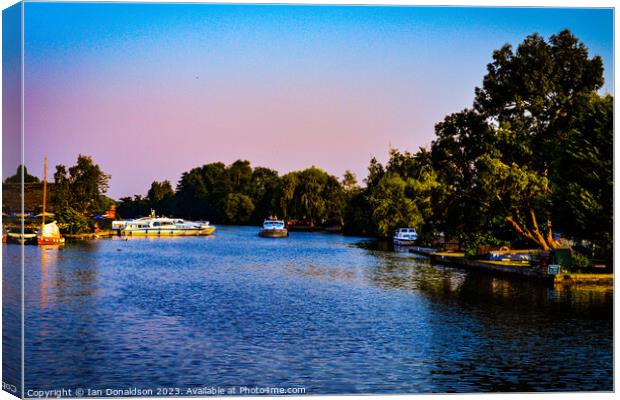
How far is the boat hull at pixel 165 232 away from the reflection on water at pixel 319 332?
197ft

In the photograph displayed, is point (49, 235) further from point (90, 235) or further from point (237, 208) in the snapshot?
point (237, 208)

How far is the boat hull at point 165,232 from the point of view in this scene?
341 feet

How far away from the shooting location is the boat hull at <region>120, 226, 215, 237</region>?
341ft

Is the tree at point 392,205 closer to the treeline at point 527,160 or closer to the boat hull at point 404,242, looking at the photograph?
the boat hull at point 404,242

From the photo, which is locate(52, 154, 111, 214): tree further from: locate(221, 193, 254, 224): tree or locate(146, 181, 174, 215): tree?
locate(221, 193, 254, 224): tree

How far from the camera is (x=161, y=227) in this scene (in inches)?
4220

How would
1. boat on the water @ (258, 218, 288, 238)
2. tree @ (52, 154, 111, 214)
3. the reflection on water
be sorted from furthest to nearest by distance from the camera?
1. boat on the water @ (258, 218, 288, 238)
2. tree @ (52, 154, 111, 214)
3. the reflection on water

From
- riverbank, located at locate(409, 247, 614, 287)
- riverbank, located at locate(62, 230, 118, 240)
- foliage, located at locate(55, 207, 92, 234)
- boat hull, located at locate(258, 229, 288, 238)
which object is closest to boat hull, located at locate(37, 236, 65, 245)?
foliage, located at locate(55, 207, 92, 234)

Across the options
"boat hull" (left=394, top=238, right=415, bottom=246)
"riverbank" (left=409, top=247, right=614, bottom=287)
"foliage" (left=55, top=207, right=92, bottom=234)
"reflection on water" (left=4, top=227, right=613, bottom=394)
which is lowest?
"reflection on water" (left=4, top=227, right=613, bottom=394)

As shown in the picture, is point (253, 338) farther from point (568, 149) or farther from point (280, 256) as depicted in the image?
point (280, 256)

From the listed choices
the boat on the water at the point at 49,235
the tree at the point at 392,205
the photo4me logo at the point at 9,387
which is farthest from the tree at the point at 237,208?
the photo4me logo at the point at 9,387

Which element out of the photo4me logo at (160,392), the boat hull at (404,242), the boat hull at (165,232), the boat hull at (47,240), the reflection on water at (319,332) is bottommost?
the photo4me logo at (160,392)

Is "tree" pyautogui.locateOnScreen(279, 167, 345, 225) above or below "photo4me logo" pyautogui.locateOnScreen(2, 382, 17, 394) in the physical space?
above

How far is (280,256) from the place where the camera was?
62.4 meters
